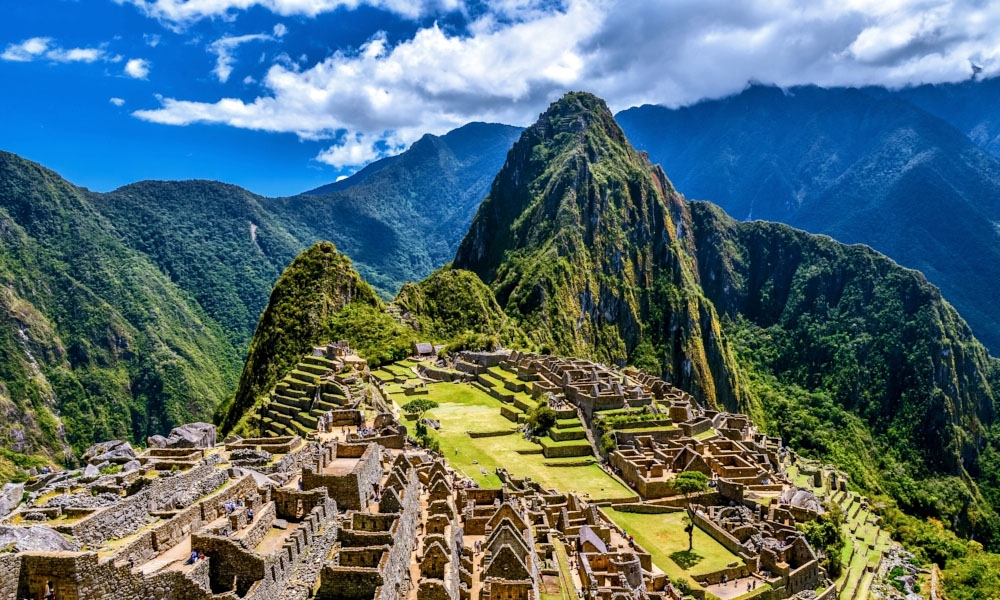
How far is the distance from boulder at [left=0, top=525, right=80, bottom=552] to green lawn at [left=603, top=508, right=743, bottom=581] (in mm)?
27176

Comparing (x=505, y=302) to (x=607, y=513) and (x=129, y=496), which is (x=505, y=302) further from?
(x=129, y=496)

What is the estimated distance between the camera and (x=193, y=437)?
3225cm

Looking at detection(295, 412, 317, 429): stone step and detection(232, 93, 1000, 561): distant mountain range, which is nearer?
detection(295, 412, 317, 429): stone step

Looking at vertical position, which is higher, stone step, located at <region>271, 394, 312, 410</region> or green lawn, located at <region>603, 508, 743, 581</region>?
stone step, located at <region>271, 394, 312, 410</region>

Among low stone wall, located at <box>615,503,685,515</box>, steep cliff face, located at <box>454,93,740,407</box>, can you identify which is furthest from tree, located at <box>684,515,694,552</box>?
steep cliff face, located at <box>454,93,740,407</box>

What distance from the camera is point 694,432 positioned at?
57.7 meters

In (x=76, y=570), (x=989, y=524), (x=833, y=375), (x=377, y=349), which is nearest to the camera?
(x=76, y=570)

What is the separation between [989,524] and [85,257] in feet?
653

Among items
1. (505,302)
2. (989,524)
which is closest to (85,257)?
(505,302)

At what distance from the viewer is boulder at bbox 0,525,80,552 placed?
14.4 meters

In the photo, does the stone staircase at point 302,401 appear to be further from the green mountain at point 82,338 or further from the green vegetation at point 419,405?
the green mountain at point 82,338

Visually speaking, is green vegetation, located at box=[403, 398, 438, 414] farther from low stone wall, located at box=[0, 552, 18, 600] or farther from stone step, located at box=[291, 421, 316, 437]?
low stone wall, located at box=[0, 552, 18, 600]

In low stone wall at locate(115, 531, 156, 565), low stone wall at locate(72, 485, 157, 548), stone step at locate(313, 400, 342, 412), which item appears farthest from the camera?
stone step at locate(313, 400, 342, 412)

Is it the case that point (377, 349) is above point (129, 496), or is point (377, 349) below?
above
